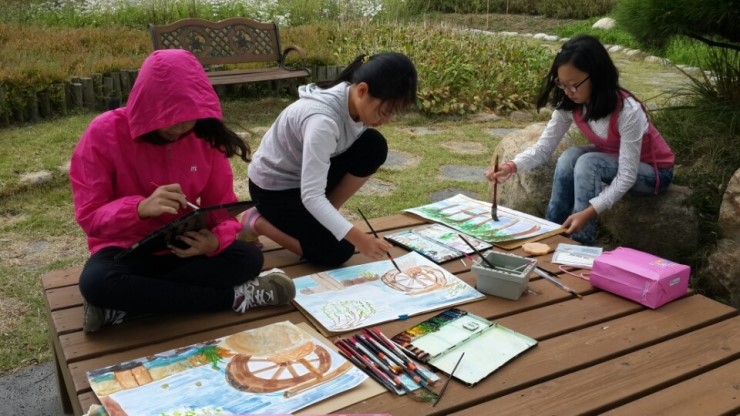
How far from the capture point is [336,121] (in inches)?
94.4

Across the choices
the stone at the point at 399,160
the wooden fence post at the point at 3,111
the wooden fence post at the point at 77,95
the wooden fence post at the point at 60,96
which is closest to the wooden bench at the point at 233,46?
the wooden fence post at the point at 77,95

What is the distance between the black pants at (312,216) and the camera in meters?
2.44

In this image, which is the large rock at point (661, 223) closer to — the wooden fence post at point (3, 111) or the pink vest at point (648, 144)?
the pink vest at point (648, 144)

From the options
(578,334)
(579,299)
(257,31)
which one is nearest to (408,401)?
(578,334)

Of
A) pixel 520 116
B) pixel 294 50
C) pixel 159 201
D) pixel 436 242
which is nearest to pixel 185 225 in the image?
pixel 159 201

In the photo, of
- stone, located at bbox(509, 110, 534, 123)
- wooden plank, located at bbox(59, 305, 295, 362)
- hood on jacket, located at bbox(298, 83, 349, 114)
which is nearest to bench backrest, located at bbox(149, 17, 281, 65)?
stone, located at bbox(509, 110, 534, 123)

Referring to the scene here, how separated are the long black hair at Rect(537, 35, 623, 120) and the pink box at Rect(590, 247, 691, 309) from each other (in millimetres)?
790

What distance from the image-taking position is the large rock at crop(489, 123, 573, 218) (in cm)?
350

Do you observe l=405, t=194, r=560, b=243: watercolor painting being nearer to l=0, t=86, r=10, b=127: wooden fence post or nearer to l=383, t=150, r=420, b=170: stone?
l=383, t=150, r=420, b=170: stone

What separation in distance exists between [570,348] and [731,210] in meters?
1.37

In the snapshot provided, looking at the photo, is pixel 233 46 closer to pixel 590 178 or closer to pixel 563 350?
pixel 590 178

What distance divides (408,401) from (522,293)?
2.44ft

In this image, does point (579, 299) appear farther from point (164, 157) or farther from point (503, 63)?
point (503, 63)

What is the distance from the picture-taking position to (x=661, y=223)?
10.1 ft
